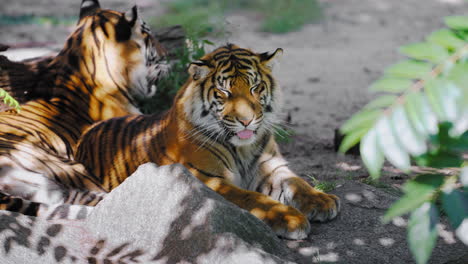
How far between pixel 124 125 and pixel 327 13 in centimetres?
803

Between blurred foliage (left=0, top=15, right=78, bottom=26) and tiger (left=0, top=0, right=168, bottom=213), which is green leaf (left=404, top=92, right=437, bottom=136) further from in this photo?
blurred foliage (left=0, top=15, right=78, bottom=26)

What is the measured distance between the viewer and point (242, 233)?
2.71 m

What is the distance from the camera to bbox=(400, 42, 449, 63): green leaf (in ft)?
3.81

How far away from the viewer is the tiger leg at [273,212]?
3.06 m

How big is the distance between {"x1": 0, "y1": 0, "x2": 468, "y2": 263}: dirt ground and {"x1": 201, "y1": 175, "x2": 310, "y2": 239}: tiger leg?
72 mm

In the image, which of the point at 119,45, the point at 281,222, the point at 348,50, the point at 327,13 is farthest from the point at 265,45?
the point at 281,222

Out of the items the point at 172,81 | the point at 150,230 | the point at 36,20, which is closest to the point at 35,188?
the point at 150,230

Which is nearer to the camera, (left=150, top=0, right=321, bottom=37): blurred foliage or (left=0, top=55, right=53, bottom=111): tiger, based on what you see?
(left=0, top=55, right=53, bottom=111): tiger

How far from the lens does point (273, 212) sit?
3.17 meters

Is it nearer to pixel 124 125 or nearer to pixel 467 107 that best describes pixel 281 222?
pixel 124 125

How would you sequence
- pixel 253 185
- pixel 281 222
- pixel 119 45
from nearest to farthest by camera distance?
pixel 281 222 → pixel 253 185 → pixel 119 45

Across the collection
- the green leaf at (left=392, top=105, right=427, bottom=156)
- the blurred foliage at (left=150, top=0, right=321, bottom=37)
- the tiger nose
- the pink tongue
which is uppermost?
the green leaf at (left=392, top=105, right=427, bottom=156)

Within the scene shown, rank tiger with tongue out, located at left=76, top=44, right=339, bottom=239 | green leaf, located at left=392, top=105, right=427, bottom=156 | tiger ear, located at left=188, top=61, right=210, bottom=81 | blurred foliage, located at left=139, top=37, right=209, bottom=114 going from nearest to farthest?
green leaf, located at left=392, top=105, right=427, bottom=156
tiger with tongue out, located at left=76, top=44, right=339, bottom=239
tiger ear, located at left=188, top=61, right=210, bottom=81
blurred foliage, located at left=139, top=37, right=209, bottom=114

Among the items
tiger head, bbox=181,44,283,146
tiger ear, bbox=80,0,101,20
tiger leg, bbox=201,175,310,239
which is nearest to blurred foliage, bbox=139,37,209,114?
tiger ear, bbox=80,0,101,20
